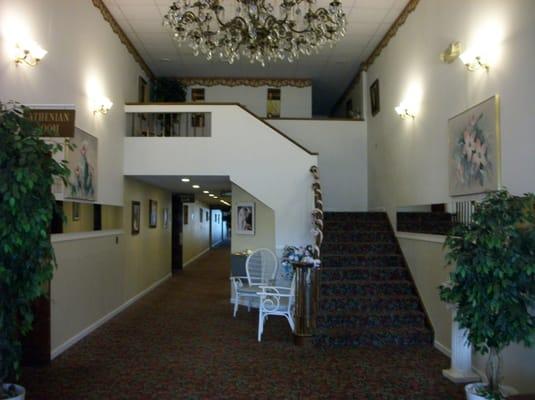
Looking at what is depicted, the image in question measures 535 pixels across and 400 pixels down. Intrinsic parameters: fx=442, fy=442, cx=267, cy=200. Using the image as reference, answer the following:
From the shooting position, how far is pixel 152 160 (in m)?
7.42

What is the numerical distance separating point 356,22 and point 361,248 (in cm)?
372

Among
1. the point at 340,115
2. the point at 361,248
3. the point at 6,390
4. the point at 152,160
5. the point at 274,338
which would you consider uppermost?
the point at 340,115

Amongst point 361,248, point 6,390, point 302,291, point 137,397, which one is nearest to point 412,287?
point 361,248

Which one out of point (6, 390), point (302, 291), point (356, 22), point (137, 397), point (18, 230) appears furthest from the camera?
point (356, 22)

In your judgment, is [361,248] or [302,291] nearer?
[302,291]

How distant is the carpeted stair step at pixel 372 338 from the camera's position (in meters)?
5.45

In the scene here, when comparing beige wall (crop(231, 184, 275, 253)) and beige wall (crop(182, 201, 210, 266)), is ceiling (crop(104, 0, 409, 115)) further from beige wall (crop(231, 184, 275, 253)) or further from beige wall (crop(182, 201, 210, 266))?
beige wall (crop(182, 201, 210, 266))

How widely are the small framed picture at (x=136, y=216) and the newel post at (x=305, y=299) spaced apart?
3716mm

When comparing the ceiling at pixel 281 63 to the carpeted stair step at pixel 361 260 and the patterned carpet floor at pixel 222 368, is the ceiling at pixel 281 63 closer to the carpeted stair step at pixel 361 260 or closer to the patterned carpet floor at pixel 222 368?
the carpeted stair step at pixel 361 260

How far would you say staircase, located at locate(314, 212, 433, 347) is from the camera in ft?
18.1

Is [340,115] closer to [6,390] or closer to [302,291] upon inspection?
[302,291]

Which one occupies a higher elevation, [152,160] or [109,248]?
[152,160]

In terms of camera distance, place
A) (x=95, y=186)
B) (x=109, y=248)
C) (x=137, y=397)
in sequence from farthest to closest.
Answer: (x=109, y=248)
(x=95, y=186)
(x=137, y=397)

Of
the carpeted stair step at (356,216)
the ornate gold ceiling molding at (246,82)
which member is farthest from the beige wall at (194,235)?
the carpeted stair step at (356,216)
